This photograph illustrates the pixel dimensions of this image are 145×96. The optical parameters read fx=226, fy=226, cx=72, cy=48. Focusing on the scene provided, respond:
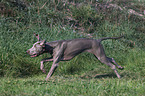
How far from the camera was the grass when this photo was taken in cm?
534

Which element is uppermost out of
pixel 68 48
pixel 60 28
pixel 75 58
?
pixel 68 48

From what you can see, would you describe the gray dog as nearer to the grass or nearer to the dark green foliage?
the grass

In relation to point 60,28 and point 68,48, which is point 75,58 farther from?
point 60,28

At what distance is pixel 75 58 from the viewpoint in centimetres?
866

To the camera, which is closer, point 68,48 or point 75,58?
point 68,48

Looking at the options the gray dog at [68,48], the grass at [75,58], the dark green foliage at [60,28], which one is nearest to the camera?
the grass at [75,58]

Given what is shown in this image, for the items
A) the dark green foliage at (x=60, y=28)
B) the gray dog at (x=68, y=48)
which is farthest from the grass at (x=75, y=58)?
the gray dog at (x=68, y=48)

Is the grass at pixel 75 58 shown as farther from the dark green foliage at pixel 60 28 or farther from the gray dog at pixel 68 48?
the gray dog at pixel 68 48

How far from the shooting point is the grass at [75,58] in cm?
534

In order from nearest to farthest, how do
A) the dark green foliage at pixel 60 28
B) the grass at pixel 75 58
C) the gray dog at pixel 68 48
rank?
the grass at pixel 75 58
the gray dog at pixel 68 48
the dark green foliage at pixel 60 28

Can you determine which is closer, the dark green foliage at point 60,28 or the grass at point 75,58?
the grass at point 75,58

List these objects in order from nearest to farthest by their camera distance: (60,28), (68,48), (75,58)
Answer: (68,48) → (75,58) → (60,28)

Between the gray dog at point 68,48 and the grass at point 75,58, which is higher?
the gray dog at point 68,48

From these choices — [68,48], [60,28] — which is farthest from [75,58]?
[60,28]
